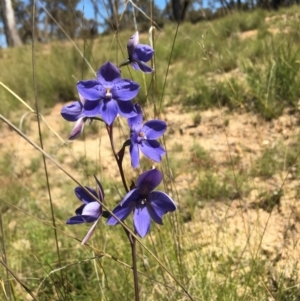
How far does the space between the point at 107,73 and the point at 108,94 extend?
6cm

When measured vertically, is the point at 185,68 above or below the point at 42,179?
above

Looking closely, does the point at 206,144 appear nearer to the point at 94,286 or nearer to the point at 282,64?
the point at 282,64

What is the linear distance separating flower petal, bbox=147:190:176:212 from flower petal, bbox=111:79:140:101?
202 millimetres

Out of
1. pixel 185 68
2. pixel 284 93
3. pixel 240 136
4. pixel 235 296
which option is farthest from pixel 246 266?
pixel 185 68

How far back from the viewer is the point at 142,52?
3.33 ft

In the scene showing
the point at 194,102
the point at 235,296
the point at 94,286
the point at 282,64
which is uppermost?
the point at 282,64

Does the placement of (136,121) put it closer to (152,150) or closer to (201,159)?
(152,150)

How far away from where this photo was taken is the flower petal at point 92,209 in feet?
3.20

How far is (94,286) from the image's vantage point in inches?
75.0

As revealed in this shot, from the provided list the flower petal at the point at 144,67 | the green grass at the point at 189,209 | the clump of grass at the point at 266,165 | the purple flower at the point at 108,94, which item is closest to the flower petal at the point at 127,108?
the purple flower at the point at 108,94

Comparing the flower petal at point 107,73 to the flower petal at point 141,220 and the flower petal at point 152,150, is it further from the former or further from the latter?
the flower petal at point 141,220

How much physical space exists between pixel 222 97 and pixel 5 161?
1649 mm

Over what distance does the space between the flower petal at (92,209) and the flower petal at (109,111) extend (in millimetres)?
174

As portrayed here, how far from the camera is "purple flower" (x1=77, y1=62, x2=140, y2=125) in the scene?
3.14 feet
